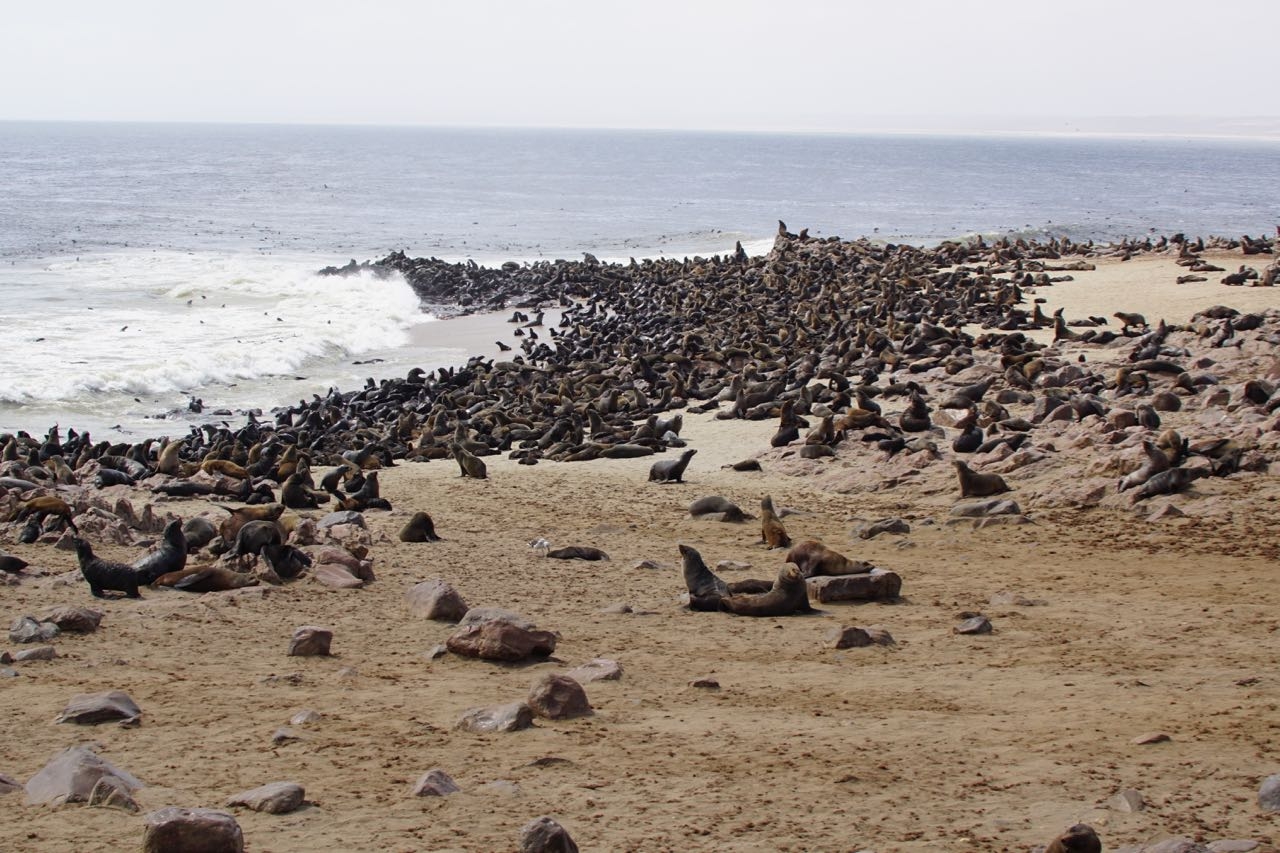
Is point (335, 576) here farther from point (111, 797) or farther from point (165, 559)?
point (111, 797)

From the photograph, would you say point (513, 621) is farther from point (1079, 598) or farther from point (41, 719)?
point (1079, 598)

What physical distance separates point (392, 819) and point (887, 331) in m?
16.5

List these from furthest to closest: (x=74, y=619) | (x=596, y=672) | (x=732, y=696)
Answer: (x=74, y=619)
(x=596, y=672)
(x=732, y=696)

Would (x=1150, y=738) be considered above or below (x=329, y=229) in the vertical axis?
Answer: below

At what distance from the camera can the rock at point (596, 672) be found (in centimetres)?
615

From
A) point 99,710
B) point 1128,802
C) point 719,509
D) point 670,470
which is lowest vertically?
point 670,470

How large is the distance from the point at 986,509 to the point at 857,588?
2.86m

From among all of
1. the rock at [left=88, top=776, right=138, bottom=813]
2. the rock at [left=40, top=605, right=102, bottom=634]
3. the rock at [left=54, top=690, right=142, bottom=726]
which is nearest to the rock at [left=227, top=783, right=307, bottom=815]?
the rock at [left=88, top=776, right=138, bottom=813]

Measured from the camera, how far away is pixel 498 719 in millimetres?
5430

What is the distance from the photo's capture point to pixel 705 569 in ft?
26.1

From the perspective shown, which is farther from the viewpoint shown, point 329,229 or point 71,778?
point 329,229

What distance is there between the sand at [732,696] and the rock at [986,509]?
0.17 metres

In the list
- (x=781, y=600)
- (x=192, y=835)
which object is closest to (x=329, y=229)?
(x=781, y=600)

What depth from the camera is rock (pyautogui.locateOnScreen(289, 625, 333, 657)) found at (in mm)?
6645
